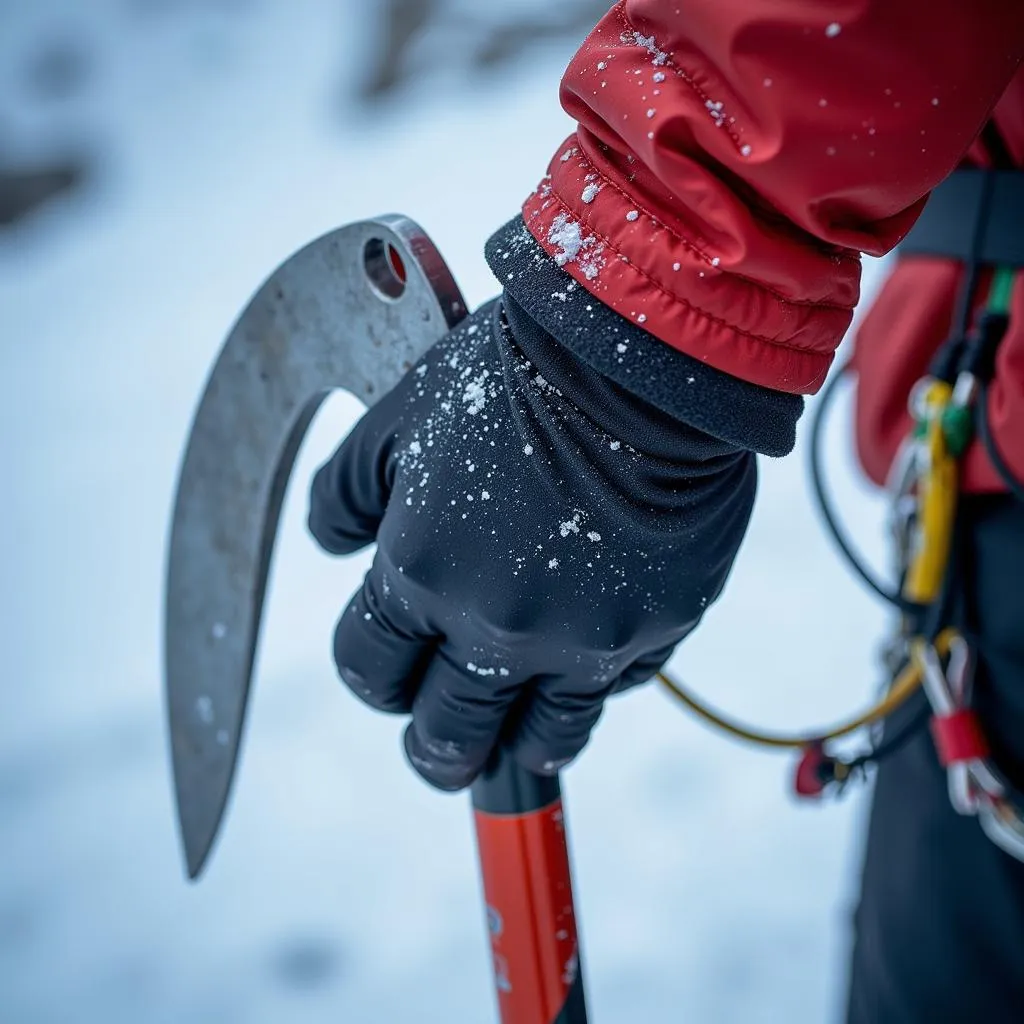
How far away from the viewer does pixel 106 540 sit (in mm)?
2594

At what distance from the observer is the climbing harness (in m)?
0.86

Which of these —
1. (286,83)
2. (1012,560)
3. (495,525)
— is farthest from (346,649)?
(286,83)

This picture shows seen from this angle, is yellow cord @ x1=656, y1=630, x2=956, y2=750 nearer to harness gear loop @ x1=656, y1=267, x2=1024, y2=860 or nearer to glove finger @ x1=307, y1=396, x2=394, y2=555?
harness gear loop @ x1=656, y1=267, x2=1024, y2=860

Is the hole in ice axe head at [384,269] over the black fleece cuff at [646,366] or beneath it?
over

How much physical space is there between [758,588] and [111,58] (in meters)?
3.24

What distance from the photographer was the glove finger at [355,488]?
692 millimetres

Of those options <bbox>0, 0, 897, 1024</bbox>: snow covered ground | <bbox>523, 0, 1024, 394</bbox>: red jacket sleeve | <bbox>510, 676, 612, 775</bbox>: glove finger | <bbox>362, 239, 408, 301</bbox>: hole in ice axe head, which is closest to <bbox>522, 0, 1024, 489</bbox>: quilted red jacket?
<bbox>523, 0, 1024, 394</bbox>: red jacket sleeve

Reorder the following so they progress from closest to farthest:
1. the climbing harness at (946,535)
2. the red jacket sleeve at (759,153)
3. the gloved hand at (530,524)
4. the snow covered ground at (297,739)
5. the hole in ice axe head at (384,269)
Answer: the red jacket sleeve at (759,153) < the gloved hand at (530,524) < the hole in ice axe head at (384,269) < the climbing harness at (946,535) < the snow covered ground at (297,739)

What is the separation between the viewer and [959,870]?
1.01 metres

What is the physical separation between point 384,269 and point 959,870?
0.82 meters

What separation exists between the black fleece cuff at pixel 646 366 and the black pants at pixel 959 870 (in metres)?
0.45

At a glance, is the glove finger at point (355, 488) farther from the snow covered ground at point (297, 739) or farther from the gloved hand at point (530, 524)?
the snow covered ground at point (297, 739)

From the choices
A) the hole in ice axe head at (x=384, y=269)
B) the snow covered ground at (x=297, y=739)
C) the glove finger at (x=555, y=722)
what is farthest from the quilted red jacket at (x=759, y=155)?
the snow covered ground at (x=297, y=739)

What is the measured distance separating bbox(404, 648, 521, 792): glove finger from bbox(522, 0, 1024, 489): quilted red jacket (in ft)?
0.87
